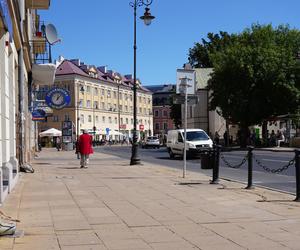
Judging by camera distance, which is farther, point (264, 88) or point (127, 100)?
point (127, 100)

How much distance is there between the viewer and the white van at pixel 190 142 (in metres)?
33.8

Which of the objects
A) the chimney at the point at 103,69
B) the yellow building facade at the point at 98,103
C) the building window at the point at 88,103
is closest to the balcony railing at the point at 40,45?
the yellow building facade at the point at 98,103

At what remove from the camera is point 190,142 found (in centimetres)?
3400

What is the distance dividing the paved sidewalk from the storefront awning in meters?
10.9

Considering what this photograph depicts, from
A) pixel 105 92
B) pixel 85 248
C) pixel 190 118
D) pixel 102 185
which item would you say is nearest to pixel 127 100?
pixel 105 92

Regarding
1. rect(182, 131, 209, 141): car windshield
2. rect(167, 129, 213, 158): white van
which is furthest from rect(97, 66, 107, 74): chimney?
rect(182, 131, 209, 141): car windshield

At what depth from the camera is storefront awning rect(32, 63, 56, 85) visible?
24938mm

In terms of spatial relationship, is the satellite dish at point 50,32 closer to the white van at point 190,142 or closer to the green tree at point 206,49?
the white van at point 190,142

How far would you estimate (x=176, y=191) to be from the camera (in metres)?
13.7

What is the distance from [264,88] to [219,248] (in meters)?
47.5

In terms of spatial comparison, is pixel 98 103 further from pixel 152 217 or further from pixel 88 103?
pixel 152 217

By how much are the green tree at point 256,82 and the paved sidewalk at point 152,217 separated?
38.8m

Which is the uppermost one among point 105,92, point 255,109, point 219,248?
point 105,92

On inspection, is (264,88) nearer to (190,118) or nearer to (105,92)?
(190,118)
